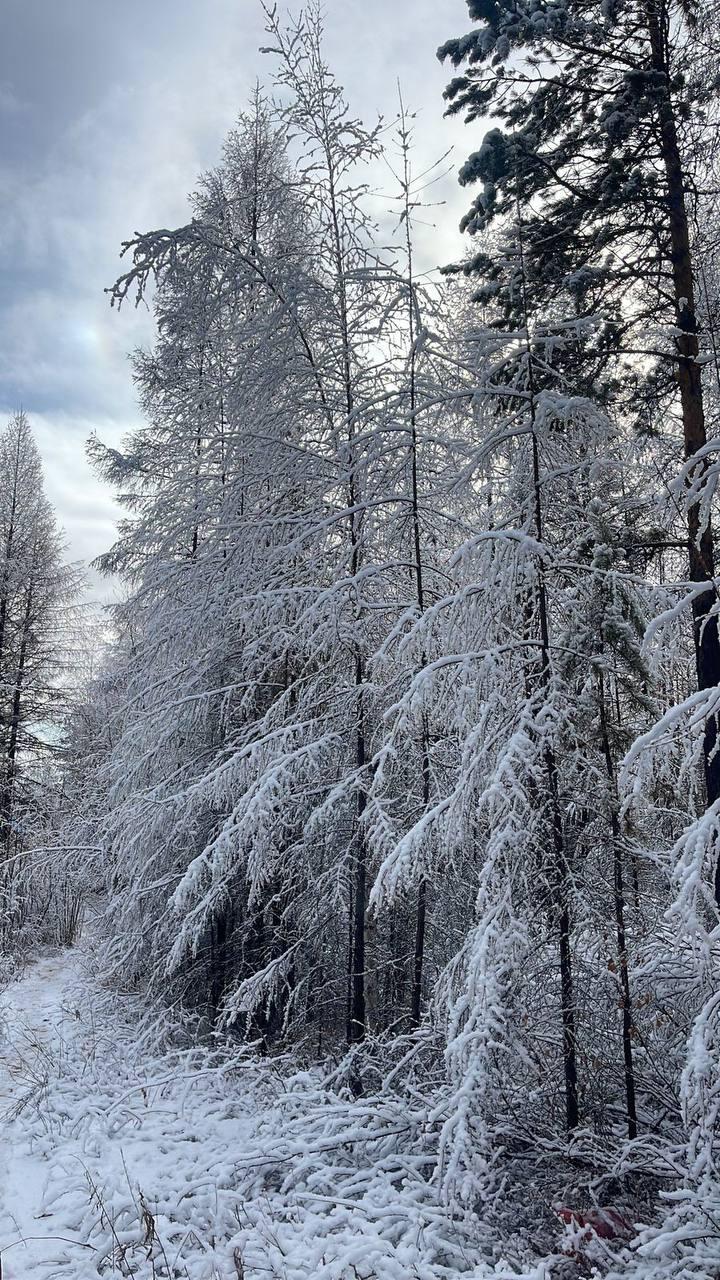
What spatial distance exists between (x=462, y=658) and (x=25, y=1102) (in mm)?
5375

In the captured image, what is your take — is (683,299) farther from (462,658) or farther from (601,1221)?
(601,1221)

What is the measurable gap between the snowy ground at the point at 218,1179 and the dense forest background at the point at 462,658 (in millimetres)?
69

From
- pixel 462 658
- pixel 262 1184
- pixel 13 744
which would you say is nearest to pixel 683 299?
pixel 462 658

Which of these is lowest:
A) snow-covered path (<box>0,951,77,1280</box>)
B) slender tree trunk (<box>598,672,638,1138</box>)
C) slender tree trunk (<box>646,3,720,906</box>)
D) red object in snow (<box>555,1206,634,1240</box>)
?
snow-covered path (<box>0,951,77,1280</box>)

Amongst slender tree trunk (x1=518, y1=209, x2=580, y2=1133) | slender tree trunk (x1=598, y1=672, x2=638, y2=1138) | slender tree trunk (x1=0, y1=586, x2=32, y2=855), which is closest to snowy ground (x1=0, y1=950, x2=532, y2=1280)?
slender tree trunk (x1=518, y1=209, x2=580, y2=1133)

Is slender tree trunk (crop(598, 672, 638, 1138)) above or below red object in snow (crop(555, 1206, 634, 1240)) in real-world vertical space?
above

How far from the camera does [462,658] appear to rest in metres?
4.20

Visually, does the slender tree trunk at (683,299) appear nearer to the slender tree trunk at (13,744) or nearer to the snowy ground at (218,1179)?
the snowy ground at (218,1179)

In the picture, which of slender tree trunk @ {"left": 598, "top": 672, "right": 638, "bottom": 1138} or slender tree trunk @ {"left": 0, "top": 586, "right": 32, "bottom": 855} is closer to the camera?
Answer: slender tree trunk @ {"left": 598, "top": 672, "right": 638, "bottom": 1138}

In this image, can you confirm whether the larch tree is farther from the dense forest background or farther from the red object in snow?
the red object in snow

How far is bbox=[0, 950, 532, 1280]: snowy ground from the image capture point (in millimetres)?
3559

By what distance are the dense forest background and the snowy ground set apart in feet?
0.23

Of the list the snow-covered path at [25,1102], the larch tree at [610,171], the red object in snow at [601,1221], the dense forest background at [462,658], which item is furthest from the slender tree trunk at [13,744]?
the red object in snow at [601,1221]

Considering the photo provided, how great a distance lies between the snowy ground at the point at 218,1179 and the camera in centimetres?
356
